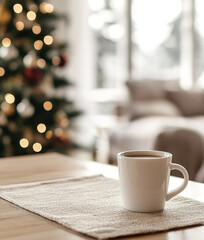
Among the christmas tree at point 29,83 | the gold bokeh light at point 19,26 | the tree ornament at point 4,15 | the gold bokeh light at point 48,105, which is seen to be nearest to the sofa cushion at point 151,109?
the christmas tree at point 29,83

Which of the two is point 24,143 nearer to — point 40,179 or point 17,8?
point 17,8

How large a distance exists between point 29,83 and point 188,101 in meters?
1.37

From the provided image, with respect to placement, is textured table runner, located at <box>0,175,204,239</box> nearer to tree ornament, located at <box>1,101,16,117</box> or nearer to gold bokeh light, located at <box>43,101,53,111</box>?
tree ornament, located at <box>1,101,16,117</box>

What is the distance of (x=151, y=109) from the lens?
13.4 feet

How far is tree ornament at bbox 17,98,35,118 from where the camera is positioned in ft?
12.7

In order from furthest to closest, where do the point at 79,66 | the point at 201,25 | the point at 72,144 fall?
1. the point at 201,25
2. the point at 79,66
3. the point at 72,144

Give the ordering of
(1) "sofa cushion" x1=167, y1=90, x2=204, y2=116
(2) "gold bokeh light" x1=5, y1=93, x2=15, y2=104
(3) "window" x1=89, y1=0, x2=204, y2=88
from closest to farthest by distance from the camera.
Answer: (2) "gold bokeh light" x1=5, y1=93, x2=15, y2=104, (1) "sofa cushion" x1=167, y1=90, x2=204, y2=116, (3) "window" x1=89, y1=0, x2=204, y2=88

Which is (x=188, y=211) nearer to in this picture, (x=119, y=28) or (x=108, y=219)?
(x=108, y=219)

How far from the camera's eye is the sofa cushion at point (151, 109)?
4.05m

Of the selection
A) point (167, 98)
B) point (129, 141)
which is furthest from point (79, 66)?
point (129, 141)

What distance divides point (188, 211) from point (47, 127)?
318 cm

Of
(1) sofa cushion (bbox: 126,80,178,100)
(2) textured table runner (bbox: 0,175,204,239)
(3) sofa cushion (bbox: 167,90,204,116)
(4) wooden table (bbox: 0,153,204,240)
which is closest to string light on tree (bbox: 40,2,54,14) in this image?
(1) sofa cushion (bbox: 126,80,178,100)

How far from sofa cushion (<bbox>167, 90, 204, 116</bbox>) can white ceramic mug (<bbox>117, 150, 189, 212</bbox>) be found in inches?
139

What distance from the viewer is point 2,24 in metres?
3.88
